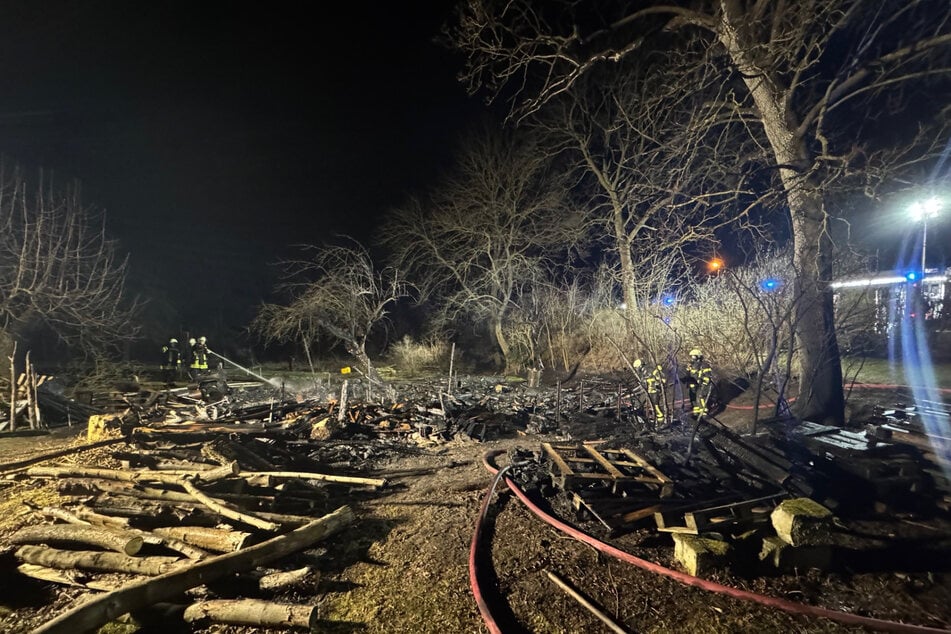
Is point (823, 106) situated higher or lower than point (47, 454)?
higher

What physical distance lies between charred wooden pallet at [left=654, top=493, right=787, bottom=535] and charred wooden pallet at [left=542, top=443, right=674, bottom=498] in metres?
0.39

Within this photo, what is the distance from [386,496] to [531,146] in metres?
16.4

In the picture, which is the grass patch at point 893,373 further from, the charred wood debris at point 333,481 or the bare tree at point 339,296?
the bare tree at point 339,296

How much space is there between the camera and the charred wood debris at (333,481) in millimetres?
3557

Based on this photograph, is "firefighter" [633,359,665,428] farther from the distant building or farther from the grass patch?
the distant building

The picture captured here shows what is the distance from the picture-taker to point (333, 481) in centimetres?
591

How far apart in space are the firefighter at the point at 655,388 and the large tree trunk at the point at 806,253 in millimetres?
2327

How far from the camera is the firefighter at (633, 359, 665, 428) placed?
827 cm

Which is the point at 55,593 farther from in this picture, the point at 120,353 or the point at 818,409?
the point at 120,353

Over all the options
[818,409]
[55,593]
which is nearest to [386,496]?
[55,593]

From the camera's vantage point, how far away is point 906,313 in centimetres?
1421

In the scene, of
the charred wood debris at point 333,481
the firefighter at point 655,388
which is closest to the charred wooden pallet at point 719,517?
the charred wood debris at point 333,481

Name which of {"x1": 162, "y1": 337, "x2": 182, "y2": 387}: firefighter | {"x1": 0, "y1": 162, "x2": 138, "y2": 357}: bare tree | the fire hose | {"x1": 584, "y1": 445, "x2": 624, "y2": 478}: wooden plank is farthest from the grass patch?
{"x1": 0, "y1": 162, "x2": 138, "y2": 357}: bare tree

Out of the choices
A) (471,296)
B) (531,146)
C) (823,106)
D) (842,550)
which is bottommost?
(842,550)
